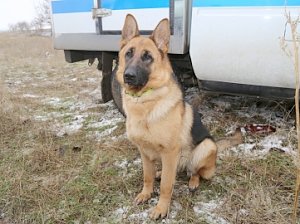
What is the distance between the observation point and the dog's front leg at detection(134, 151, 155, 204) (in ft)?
8.21

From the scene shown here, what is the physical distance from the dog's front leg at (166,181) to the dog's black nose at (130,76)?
571mm

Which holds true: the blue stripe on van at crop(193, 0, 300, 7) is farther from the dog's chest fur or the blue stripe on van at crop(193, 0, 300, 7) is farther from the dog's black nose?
the dog's black nose

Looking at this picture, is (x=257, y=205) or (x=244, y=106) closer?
(x=257, y=205)

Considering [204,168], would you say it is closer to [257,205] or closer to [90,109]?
[257,205]

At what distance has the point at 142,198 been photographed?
8.29ft

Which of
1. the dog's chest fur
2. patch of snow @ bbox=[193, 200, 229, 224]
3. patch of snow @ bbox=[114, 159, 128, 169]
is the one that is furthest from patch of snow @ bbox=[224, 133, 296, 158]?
patch of snow @ bbox=[114, 159, 128, 169]

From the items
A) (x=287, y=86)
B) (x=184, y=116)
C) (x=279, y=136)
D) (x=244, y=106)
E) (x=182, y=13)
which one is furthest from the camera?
(x=244, y=106)

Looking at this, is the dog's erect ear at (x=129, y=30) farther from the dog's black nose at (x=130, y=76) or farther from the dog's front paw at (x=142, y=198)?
the dog's front paw at (x=142, y=198)

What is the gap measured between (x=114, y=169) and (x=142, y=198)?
542 mm

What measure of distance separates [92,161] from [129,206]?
0.81 meters

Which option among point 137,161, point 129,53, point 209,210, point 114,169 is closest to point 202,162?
point 209,210

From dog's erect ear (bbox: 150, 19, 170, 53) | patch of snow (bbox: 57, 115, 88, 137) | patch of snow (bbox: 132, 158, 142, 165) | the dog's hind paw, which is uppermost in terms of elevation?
dog's erect ear (bbox: 150, 19, 170, 53)

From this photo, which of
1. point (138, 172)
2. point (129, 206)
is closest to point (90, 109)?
point (138, 172)

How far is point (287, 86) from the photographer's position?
2852mm
